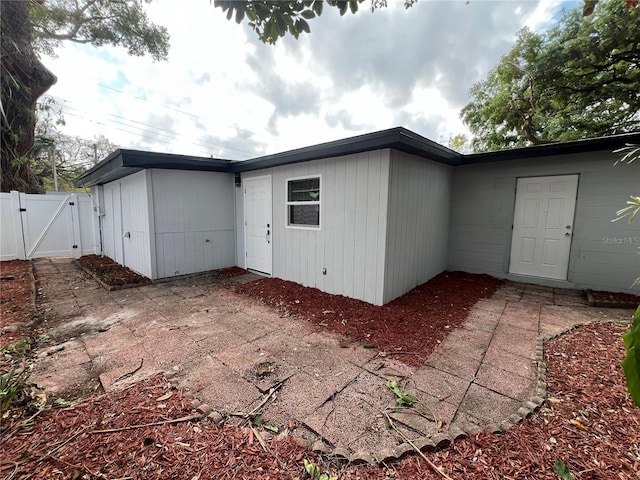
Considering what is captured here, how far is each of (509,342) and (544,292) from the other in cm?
255

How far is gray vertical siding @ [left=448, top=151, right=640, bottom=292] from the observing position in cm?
421

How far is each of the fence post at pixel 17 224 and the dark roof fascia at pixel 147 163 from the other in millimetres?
2504

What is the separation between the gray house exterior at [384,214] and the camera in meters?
3.96

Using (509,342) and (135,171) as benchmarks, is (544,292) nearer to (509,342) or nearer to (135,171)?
(509,342)

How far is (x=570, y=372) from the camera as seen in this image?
2.25m

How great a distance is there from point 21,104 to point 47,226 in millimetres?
3411

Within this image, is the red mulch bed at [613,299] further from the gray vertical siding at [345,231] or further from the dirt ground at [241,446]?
the gray vertical siding at [345,231]

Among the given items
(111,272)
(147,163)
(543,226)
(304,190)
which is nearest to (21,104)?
(111,272)

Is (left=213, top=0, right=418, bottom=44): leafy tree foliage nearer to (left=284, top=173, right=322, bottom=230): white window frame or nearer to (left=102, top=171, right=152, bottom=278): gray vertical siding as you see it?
(left=284, top=173, right=322, bottom=230): white window frame

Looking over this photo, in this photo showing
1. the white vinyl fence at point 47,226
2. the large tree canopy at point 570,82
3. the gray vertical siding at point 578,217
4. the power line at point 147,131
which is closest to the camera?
the gray vertical siding at point 578,217

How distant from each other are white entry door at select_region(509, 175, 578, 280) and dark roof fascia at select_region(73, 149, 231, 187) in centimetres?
620

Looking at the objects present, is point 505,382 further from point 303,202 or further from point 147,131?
point 147,131

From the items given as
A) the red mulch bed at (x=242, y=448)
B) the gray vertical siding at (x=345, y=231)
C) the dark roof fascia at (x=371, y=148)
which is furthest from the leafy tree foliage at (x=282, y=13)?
the red mulch bed at (x=242, y=448)

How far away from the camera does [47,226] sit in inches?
289
